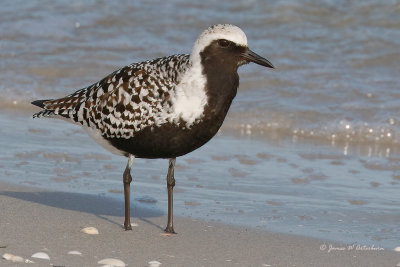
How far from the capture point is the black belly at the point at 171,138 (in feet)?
21.5

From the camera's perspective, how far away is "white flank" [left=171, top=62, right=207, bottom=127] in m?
6.48

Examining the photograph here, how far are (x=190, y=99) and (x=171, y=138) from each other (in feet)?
1.13

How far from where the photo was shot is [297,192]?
28.0 ft

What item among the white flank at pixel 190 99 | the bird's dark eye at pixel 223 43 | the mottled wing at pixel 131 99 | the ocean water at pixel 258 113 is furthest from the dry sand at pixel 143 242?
the bird's dark eye at pixel 223 43

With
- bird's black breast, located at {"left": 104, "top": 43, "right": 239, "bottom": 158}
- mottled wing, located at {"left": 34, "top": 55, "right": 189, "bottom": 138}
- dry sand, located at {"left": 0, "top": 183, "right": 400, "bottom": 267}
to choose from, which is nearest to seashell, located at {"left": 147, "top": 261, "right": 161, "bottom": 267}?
dry sand, located at {"left": 0, "top": 183, "right": 400, "bottom": 267}

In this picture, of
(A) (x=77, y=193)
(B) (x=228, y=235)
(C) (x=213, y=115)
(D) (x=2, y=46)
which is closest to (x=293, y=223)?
(B) (x=228, y=235)

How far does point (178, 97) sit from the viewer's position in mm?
6504

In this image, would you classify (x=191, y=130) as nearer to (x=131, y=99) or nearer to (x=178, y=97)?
(x=178, y=97)

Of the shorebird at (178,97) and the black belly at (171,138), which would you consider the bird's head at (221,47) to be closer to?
the shorebird at (178,97)

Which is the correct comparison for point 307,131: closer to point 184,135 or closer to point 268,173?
point 268,173

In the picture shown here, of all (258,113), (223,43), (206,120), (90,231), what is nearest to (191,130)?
(206,120)

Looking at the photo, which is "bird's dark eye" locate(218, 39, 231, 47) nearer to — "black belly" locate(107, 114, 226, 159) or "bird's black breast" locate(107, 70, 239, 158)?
"bird's black breast" locate(107, 70, 239, 158)

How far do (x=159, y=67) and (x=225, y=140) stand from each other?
4.05 m

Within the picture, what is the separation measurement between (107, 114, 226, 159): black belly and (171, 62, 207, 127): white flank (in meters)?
0.07
